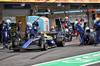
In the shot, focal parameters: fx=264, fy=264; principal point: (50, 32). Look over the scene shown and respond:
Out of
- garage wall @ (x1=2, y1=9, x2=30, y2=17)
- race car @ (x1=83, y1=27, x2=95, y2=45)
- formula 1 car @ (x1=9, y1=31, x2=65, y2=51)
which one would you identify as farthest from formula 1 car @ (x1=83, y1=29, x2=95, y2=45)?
garage wall @ (x1=2, y1=9, x2=30, y2=17)

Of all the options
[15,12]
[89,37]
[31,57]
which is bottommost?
[31,57]

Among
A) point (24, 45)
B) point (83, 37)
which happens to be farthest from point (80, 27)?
point (24, 45)

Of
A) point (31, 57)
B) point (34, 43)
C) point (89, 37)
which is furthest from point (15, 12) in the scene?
point (31, 57)

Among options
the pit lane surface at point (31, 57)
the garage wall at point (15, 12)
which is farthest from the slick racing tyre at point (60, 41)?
the garage wall at point (15, 12)

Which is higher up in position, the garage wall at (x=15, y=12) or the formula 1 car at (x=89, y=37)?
the garage wall at (x=15, y=12)

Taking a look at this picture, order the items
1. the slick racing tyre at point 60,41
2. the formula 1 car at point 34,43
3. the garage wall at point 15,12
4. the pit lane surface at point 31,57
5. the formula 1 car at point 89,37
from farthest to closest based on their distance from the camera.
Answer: the garage wall at point 15,12 < the formula 1 car at point 89,37 < the slick racing tyre at point 60,41 < the formula 1 car at point 34,43 < the pit lane surface at point 31,57

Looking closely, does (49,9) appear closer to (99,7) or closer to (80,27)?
(99,7)

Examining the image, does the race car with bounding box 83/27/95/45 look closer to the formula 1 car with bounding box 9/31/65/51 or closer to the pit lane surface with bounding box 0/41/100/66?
the formula 1 car with bounding box 9/31/65/51

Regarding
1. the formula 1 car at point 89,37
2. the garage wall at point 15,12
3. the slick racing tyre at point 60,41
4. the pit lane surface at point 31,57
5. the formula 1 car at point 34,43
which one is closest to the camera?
the pit lane surface at point 31,57

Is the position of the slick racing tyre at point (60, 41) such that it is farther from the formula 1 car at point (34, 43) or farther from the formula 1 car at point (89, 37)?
the formula 1 car at point (89, 37)

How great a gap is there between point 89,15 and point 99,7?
1.48 m

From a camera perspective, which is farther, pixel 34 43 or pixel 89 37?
pixel 89 37

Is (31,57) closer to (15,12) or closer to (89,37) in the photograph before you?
(89,37)

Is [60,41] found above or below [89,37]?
below
